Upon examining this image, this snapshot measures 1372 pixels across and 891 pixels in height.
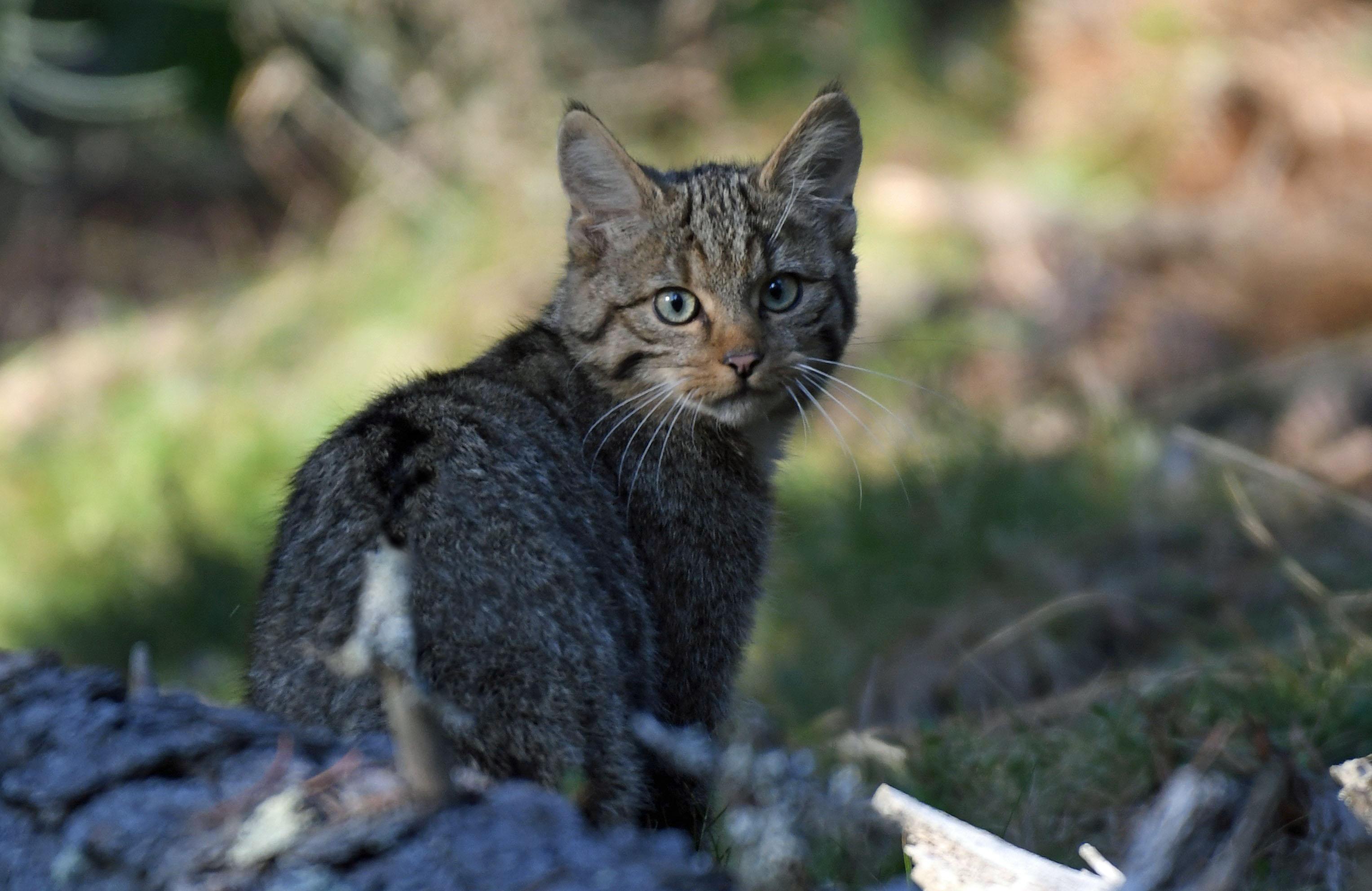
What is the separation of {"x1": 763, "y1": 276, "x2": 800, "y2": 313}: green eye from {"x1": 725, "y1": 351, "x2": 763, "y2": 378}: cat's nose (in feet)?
0.65

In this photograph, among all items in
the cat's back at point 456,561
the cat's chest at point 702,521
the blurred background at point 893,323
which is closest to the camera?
the cat's back at point 456,561

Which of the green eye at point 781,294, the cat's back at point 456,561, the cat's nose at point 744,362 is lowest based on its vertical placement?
the cat's back at point 456,561

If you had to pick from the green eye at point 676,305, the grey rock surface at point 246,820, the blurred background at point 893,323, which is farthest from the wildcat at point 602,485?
the blurred background at point 893,323

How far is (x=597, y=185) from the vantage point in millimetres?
3377

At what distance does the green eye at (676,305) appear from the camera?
3.24 metres

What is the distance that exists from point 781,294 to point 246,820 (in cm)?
192

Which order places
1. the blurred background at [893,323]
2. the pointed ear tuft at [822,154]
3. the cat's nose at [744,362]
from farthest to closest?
the blurred background at [893,323] → the pointed ear tuft at [822,154] → the cat's nose at [744,362]

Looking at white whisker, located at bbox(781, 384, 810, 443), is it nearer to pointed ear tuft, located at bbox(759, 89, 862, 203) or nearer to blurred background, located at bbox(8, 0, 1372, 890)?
blurred background, located at bbox(8, 0, 1372, 890)

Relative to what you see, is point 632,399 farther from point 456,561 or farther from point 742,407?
point 456,561

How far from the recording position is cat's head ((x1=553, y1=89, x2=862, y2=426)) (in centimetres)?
319

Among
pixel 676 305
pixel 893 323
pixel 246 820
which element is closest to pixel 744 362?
pixel 676 305

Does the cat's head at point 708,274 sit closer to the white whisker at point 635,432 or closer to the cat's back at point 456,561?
the white whisker at point 635,432

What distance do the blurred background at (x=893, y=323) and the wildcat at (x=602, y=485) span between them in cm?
38

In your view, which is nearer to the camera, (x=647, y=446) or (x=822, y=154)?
(x=647, y=446)
